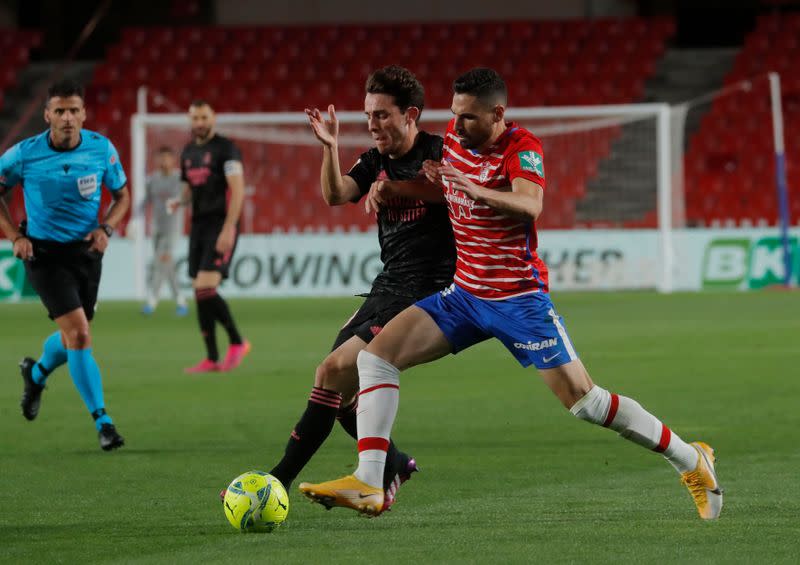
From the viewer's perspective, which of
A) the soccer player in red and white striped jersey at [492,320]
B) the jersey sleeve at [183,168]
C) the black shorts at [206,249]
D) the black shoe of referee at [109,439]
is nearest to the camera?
the soccer player in red and white striped jersey at [492,320]

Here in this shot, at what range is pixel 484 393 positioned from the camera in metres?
10.9

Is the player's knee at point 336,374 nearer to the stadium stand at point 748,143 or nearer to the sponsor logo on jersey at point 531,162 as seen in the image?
the sponsor logo on jersey at point 531,162

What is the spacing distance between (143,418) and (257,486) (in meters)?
3.94

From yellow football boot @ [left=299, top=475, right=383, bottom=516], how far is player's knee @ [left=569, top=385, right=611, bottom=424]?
859mm

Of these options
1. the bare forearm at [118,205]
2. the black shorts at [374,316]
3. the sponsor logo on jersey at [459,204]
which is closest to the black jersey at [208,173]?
the bare forearm at [118,205]

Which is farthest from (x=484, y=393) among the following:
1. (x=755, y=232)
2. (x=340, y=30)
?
(x=340, y=30)

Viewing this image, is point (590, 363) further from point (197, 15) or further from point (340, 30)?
point (197, 15)

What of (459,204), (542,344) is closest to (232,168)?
(459,204)

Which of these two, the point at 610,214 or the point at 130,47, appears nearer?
the point at 610,214

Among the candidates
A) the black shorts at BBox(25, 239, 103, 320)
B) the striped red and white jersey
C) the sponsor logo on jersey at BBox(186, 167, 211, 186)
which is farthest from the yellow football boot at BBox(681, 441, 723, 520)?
the sponsor logo on jersey at BBox(186, 167, 211, 186)

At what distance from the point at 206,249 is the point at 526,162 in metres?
7.07

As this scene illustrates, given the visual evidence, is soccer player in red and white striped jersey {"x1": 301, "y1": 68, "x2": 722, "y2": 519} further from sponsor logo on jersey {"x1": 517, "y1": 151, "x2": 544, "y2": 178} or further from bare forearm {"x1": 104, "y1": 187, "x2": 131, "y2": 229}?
bare forearm {"x1": 104, "y1": 187, "x2": 131, "y2": 229}

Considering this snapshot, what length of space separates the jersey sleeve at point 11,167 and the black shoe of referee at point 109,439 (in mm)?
1658

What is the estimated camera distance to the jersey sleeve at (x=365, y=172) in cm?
661
